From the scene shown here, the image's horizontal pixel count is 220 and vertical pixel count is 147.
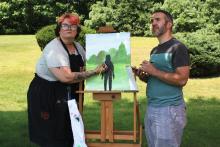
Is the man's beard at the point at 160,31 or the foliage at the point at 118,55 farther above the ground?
the man's beard at the point at 160,31

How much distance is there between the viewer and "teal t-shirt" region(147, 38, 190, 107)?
14.7 feet

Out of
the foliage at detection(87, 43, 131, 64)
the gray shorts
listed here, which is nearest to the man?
the gray shorts

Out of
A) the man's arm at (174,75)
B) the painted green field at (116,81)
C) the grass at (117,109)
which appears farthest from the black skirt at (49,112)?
the grass at (117,109)

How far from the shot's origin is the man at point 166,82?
14.7ft

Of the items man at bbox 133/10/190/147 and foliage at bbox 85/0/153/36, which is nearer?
man at bbox 133/10/190/147

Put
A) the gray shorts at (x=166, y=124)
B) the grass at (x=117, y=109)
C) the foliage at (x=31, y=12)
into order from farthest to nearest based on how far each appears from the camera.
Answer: the foliage at (x=31, y=12) < the grass at (x=117, y=109) < the gray shorts at (x=166, y=124)

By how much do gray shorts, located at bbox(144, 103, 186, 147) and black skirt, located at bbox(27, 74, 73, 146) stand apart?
989 mm

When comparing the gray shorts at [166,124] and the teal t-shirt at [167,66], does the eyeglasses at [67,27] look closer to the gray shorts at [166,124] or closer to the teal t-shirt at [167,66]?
the teal t-shirt at [167,66]

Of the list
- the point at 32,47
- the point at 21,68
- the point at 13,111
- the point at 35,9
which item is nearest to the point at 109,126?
the point at 13,111

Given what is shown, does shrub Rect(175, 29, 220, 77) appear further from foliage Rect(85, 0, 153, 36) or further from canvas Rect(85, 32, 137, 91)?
foliage Rect(85, 0, 153, 36)

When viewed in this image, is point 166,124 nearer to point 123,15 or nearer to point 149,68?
point 149,68

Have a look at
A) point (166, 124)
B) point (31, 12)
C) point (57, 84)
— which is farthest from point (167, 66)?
point (31, 12)

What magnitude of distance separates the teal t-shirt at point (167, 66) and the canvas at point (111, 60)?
66cm

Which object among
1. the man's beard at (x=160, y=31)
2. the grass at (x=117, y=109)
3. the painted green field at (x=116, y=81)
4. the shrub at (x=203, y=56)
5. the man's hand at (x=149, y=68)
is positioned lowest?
the grass at (x=117, y=109)
